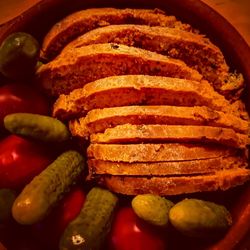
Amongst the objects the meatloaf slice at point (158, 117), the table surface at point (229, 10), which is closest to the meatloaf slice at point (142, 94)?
the meatloaf slice at point (158, 117)

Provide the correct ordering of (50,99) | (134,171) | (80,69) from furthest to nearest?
(50,99) → (80,69) → (134,171)

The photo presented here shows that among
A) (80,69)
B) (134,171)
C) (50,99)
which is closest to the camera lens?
(134,171)

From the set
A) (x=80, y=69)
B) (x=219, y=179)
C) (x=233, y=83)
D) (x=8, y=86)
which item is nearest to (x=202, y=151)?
(x=219, y=179)

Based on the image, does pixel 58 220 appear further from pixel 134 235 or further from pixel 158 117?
pixel 158 117

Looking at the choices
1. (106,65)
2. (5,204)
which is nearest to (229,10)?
(106,65)

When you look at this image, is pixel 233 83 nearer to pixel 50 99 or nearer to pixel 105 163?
pixel 105 163

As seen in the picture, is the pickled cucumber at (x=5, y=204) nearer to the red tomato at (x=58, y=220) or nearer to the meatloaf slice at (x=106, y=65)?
the red tomato at (x=58, y=220)
